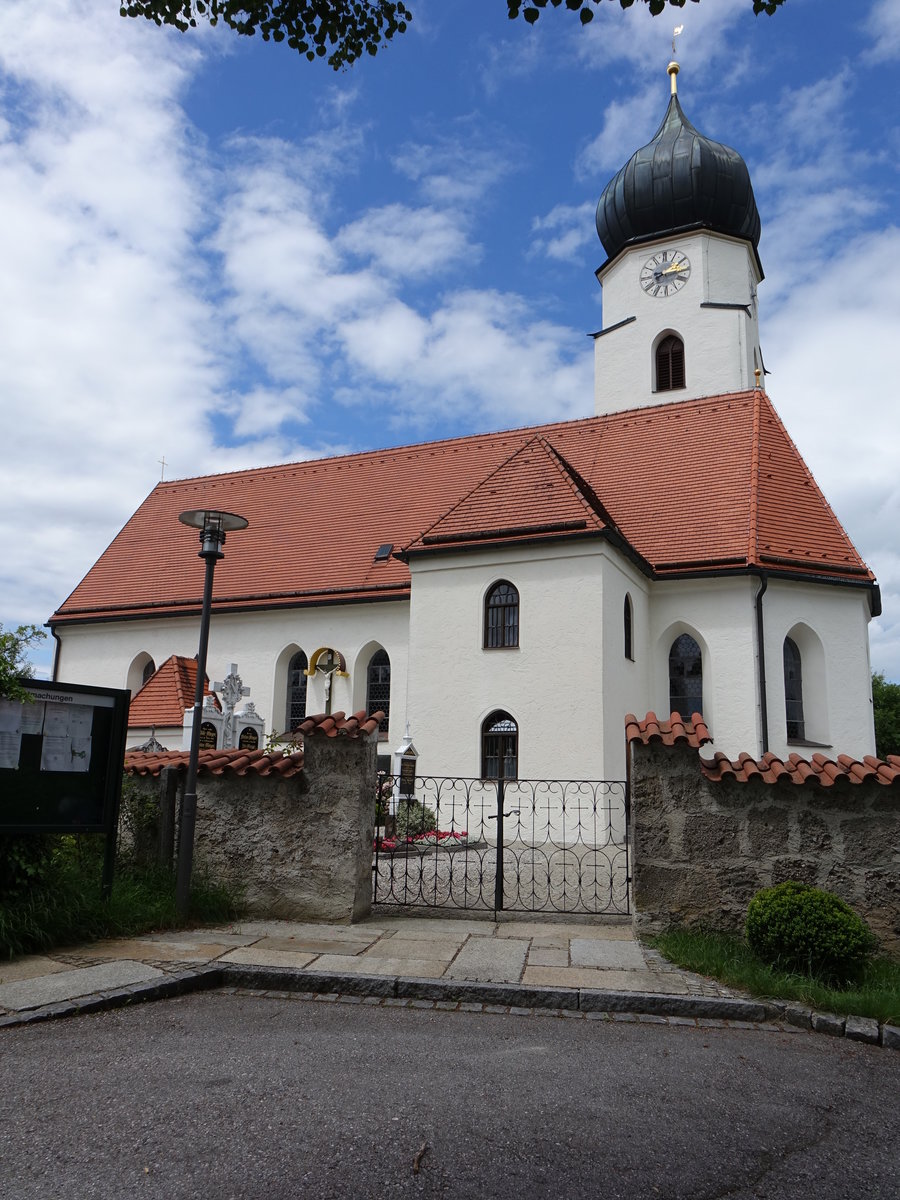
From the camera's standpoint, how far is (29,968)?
650cm

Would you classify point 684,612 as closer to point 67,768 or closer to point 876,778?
point 876,778

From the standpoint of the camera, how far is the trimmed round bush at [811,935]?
6516mm

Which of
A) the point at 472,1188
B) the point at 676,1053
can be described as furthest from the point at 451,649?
the point at 472,1188

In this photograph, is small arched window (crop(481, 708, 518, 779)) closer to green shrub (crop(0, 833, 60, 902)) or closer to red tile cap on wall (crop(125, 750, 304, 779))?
red tile cap on wall (crop(125, 750, 304, 779))

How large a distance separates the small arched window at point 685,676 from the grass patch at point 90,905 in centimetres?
1209

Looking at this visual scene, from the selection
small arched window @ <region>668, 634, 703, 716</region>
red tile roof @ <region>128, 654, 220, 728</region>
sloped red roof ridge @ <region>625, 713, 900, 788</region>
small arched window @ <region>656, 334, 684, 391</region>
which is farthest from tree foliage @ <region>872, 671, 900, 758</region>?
sloped red roof ridge @ <region>625, 713, 900, 788</region>

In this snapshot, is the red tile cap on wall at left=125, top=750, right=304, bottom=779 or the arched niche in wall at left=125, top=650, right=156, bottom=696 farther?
the arched niche in wall at left=125, top=650, right=156, bottom=696

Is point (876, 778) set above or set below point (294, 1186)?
above

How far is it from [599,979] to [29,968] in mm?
4135

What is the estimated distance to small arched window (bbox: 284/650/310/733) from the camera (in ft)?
70.8

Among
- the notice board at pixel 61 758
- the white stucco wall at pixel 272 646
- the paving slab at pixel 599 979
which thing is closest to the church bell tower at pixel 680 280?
the white stucco wall at pixel 272 646

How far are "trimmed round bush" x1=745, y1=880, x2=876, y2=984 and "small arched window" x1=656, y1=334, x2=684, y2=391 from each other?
2175 centimetres

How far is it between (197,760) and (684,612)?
1239cm

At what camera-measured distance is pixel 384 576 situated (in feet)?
68.2
